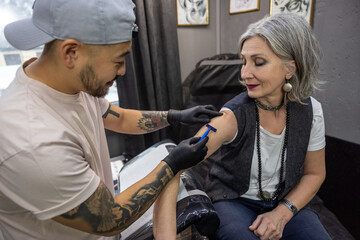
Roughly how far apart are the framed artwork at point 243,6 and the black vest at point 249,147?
4.27ft

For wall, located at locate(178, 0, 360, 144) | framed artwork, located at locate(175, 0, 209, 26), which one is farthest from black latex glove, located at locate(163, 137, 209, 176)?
framed artwork, located at locate(175, 0, 209, 26)

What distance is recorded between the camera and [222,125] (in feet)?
3.41

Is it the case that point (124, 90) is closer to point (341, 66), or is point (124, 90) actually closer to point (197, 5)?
point (197, 5)

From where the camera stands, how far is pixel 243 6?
2.16 meters

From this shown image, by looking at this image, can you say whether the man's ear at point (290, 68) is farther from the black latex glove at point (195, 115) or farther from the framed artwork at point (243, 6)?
the framed artwork at point (243, 6)

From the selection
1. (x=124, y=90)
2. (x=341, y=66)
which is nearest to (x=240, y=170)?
(x=341, y=66)

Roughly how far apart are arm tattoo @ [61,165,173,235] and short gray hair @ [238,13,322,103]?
734 mm

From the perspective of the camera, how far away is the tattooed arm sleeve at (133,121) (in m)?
1.26

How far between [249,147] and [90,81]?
75 cm

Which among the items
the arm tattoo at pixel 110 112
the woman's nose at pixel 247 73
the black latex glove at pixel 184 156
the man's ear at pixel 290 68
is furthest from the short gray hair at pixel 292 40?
the arm tattoo at pixel 110 112

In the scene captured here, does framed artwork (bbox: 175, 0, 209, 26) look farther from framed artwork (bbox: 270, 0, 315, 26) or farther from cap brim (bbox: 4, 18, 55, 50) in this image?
cap brim (bbox: 4, 18, 55, 50)

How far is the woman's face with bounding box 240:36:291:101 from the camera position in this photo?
0.98 m

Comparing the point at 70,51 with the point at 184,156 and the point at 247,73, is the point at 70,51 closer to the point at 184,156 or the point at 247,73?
the point at 184,156

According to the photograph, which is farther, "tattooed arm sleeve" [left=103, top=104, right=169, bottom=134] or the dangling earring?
"tattooed arm sleeve" [left=103, top=104, right=169, bottom=134]
